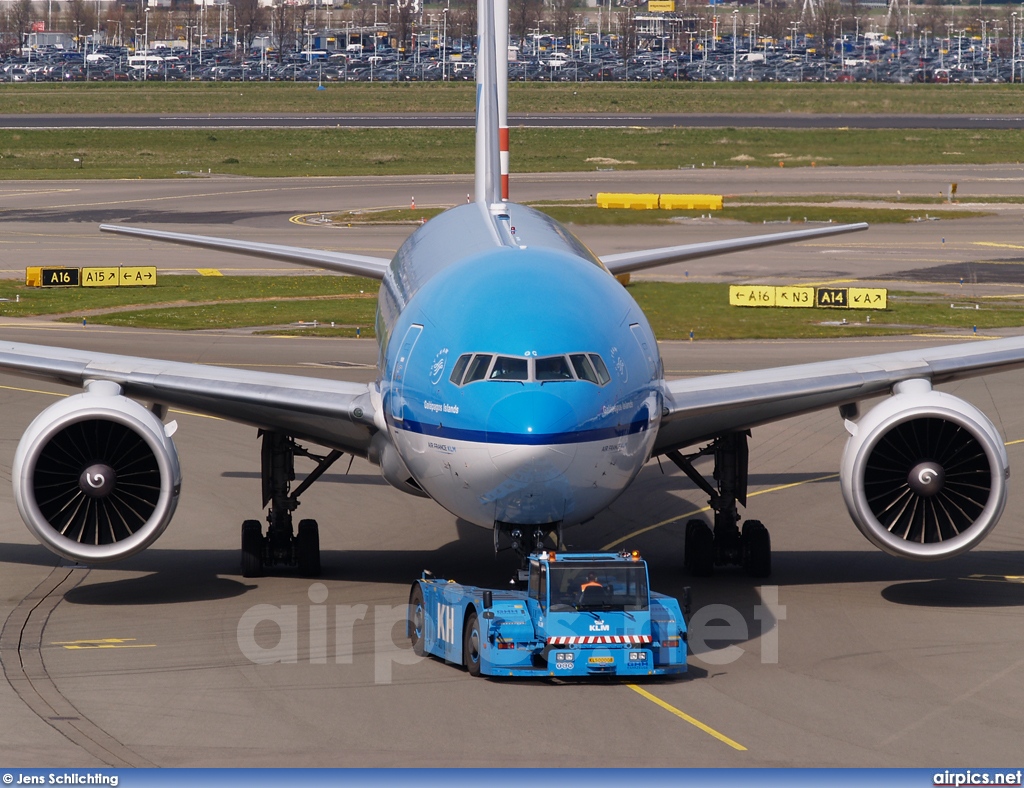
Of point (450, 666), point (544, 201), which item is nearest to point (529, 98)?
point (544, 201)

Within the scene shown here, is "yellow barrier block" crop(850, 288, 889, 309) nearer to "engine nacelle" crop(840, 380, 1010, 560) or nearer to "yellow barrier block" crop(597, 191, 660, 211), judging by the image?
"yellow barrier block" crop(597, 191, 660, 211)

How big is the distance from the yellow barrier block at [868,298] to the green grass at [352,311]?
392 millimetres

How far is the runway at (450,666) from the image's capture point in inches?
671

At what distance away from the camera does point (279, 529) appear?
82.8 ft

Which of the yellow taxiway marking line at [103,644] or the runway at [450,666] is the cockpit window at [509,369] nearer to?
the runway at [450,666]

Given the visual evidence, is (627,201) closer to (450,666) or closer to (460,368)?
(460,368)

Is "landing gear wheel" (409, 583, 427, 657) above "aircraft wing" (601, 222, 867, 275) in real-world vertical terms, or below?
below

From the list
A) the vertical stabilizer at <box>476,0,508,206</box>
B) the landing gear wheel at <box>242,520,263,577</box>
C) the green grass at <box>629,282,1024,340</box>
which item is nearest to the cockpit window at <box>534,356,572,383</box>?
the landing gear wheel at <box>242,520,263,577</box>

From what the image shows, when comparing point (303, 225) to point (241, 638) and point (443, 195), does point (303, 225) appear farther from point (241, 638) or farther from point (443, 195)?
point (241, 638)

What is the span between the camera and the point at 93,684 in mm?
19422

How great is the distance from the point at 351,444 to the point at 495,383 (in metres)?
5.24

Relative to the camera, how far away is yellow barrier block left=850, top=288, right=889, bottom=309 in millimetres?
53469

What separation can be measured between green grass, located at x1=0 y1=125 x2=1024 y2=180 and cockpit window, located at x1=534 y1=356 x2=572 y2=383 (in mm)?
81716

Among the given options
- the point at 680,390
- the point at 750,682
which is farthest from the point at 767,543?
the point at 750,682
